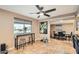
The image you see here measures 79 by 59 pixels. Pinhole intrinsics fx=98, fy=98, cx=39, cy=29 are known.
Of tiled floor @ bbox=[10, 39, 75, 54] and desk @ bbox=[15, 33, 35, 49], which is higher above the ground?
desk @ bbox=[15, 33, 35, 49]

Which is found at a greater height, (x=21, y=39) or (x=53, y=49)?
(x=21, y=39)

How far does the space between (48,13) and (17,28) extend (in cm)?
132

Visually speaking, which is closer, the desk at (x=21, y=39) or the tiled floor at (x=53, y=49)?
the tiled floor at (x=53, y=49)

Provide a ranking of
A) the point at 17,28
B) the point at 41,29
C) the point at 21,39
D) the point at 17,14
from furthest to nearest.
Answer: the point at 21,39
the point at 41,29
the point at 17,14
the point at 17,28

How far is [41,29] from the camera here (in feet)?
14.6

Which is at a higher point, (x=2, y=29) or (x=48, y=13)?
(x=48, y=13)

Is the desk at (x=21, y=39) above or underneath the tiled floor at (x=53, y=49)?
above

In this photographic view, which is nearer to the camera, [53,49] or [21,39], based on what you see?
[53,49]

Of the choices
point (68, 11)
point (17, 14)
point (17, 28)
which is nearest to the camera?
point (68, 11)

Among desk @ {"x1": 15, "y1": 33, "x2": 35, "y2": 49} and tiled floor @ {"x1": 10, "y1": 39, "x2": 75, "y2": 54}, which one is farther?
desk @ {"x1": 15, "y1": 33, "x2": 35, "y2": 49}
